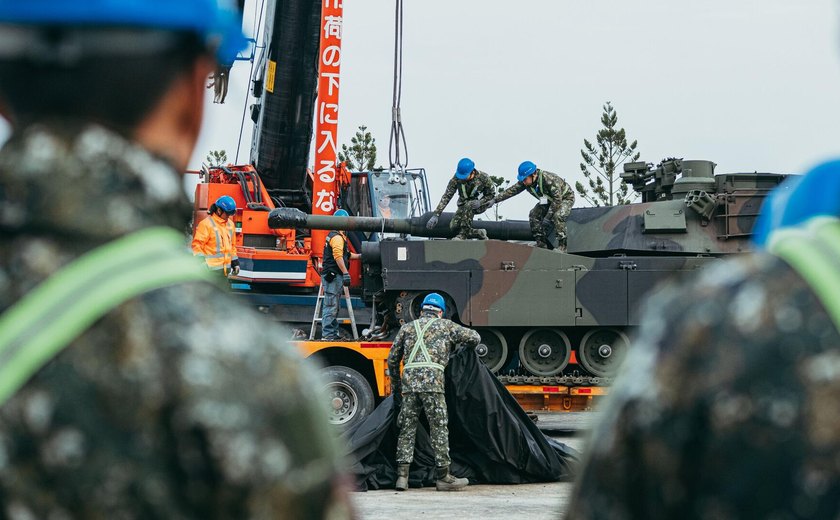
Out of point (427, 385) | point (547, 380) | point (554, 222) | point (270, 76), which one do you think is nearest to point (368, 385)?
point (547, 380)

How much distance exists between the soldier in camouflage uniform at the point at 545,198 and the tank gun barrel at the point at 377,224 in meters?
0.38

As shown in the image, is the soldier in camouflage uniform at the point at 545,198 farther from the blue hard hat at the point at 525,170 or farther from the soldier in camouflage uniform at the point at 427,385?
the soldier in camouflage uniform at the point at 427,385

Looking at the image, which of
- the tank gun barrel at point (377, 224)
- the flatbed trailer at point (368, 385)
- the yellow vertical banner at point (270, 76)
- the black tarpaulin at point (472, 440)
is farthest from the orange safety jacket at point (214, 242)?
the yellow vertical banner at point (270, 76)

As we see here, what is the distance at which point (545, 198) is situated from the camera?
56.0ft

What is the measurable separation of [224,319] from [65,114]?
1.04 ft

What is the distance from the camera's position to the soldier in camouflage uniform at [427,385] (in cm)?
1228

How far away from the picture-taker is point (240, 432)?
1466 millimetres

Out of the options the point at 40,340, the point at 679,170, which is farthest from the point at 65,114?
the point at 679,170

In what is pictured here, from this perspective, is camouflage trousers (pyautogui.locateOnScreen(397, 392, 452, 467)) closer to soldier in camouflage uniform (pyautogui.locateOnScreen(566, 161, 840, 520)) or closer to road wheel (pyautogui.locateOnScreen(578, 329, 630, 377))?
road wheel (pyautogui.locateOnScreen(578, 329, 630, 377))

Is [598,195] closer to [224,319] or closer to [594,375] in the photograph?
[594,375]

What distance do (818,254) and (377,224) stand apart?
15.7m

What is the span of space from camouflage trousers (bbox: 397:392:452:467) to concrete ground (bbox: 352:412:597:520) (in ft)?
→ 1.07

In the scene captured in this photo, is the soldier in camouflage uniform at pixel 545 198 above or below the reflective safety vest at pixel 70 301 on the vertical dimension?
above

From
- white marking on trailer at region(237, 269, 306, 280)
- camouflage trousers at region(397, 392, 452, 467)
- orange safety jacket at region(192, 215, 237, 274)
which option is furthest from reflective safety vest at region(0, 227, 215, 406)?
white marking on trailer at region(237, 269, 306, 280)
